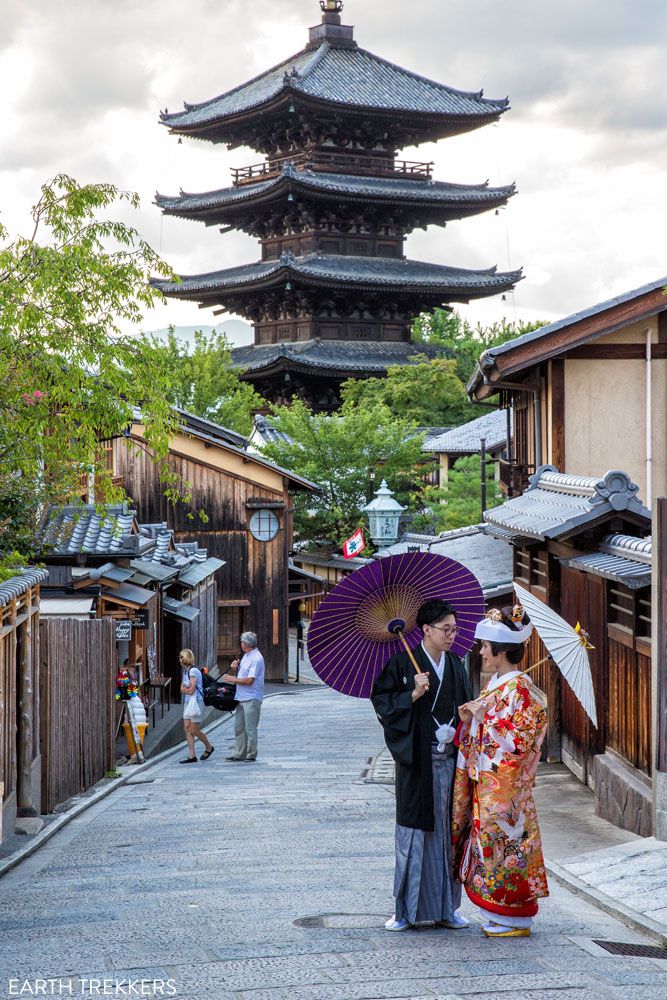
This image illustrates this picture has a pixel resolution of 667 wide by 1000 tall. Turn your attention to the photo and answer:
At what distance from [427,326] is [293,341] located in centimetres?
1839

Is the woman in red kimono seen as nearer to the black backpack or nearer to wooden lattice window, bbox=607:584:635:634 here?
wooden lattice window, bbox=607:584:635:634

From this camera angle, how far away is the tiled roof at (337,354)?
3897 cm

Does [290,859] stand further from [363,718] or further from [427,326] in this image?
[427,326]

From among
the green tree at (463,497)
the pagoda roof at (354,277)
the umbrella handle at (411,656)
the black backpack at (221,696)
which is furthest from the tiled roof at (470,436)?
the umbrella handle at (411,656)

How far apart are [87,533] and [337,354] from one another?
26.0 m

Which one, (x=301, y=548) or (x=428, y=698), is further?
(x=301, y=548)

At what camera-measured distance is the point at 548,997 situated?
4617 mm

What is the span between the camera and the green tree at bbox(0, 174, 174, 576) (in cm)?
1068

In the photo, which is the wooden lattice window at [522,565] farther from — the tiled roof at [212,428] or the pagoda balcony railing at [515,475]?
the tiled roof at [212,428]

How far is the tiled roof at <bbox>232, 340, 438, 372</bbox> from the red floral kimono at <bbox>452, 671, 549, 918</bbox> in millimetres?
33155

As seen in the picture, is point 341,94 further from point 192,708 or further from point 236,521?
point 192,708

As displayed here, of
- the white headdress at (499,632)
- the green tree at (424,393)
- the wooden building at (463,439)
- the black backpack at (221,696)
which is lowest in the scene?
the black backpack at (221,696)

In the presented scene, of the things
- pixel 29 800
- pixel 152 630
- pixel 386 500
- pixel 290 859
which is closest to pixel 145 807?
pixel 29 800

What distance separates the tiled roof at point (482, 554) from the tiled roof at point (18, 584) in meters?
4.96
